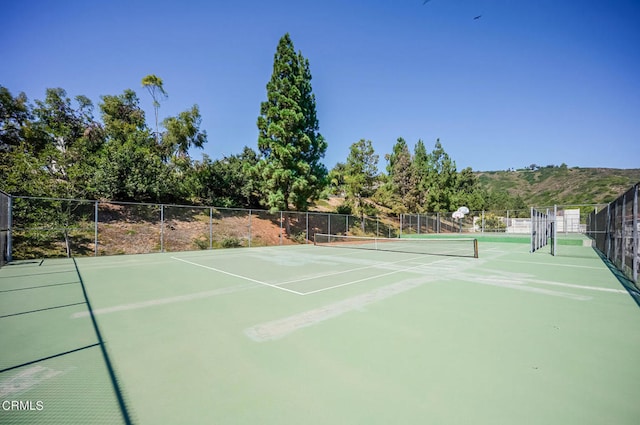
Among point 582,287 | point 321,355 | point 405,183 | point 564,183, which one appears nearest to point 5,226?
point 321,355

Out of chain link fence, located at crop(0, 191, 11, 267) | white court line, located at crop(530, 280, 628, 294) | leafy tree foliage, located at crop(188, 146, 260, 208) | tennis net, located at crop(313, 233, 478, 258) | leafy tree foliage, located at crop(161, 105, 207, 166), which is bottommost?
tennis net, located at crop(313, 233, 478, 258)

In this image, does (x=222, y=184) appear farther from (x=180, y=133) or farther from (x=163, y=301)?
(x=163, y=301)

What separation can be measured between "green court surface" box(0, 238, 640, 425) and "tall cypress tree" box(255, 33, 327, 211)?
15.3 metres

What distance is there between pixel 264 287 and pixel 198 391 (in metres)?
4.20

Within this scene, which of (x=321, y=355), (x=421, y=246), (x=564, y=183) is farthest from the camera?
(x=564, y=183)

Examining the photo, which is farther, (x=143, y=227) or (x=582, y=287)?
(x=143, y=227)

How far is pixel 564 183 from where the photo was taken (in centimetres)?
9931

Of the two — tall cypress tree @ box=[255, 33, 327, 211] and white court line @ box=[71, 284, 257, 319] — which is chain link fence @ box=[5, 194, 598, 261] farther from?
white court line @ box=[71, 284, 257, 319]

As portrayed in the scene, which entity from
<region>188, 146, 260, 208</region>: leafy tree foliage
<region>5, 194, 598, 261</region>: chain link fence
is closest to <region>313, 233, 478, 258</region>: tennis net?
<region>5, 194, 598, 261</region>: chain link fence

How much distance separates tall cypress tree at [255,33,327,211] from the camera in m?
21.0

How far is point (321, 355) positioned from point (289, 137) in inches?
776

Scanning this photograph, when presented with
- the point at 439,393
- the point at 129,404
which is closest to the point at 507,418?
the point at 439,393

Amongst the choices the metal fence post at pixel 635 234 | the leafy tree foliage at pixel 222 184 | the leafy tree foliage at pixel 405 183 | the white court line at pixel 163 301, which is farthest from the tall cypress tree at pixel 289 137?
the metal fence post at pixel 635 234

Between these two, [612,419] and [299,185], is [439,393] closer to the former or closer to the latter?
[612,419]
